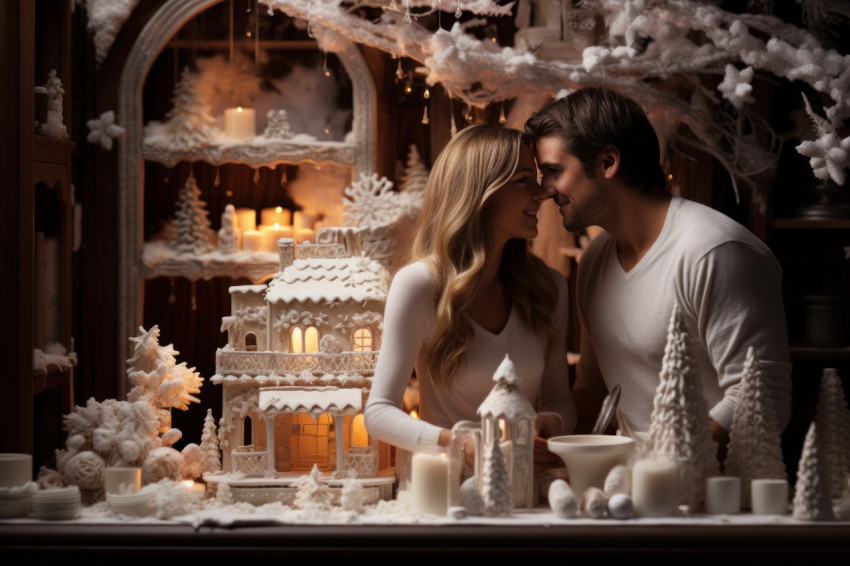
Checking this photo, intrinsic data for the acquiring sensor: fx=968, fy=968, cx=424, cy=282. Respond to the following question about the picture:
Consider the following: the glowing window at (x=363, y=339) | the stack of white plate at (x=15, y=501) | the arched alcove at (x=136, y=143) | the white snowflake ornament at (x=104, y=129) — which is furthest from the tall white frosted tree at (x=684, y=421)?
the white snowflake ornament at (x=104, y=129)

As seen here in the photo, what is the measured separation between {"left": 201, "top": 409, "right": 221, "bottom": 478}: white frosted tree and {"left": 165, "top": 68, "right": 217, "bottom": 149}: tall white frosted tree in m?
1.87

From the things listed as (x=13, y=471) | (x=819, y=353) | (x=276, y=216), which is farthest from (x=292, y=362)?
(x=819, y=353)

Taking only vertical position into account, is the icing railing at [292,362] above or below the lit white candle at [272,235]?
below

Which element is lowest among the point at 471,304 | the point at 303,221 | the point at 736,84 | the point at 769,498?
the point at 769,498

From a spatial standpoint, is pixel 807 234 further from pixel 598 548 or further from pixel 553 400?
pixel 598 548

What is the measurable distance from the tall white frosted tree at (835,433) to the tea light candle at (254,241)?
2.57 meters

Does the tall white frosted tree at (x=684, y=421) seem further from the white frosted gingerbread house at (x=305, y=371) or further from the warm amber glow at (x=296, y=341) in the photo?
the warm amber glow at (x=296, y=341)

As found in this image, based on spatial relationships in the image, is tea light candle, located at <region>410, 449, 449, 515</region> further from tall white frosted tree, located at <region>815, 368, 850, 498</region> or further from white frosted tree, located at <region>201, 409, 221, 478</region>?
tall white frosted tree, located at <region>815, 368, 850, 498</region>

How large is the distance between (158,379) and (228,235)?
168cm

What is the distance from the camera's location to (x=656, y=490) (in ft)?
6.21

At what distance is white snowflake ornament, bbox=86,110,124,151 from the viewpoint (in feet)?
12.9

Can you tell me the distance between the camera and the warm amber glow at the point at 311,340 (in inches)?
100

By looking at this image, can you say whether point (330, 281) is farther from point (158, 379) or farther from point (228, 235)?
point (228, 235)

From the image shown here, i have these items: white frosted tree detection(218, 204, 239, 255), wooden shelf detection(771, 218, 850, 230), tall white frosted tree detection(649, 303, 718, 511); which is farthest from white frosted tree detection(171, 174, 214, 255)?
tall white frosted tree detection(649, 303, 718, 511)
